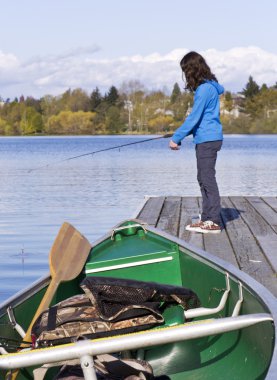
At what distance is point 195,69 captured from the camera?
278 inches

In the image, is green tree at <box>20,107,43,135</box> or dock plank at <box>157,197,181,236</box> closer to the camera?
dock plank at <box>157,197,181,236</box>

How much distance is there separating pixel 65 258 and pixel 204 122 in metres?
2.77

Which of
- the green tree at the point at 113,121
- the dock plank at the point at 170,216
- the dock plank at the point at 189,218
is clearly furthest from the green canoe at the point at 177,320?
the green tree at the point at 113,121

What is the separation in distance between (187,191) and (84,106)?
99711 mm

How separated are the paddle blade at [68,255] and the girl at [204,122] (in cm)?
223

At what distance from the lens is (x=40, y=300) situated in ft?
14.1

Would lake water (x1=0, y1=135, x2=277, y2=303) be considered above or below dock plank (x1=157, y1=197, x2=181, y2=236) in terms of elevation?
below

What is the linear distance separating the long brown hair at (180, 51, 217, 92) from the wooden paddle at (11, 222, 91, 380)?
241 cm

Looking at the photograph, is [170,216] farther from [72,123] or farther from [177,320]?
[72,123]

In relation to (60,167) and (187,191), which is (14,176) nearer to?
(60,167)

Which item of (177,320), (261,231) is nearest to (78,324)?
(177,320)

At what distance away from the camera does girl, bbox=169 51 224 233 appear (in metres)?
7.07

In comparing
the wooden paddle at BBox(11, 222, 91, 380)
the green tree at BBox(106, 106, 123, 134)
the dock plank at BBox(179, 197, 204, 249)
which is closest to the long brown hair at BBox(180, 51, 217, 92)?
the dock plank at BBox(179, 197, 204, 249)

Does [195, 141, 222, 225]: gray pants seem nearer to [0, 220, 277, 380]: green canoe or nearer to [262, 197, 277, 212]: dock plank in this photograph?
[0, 220, 277, 380]: green canoe
